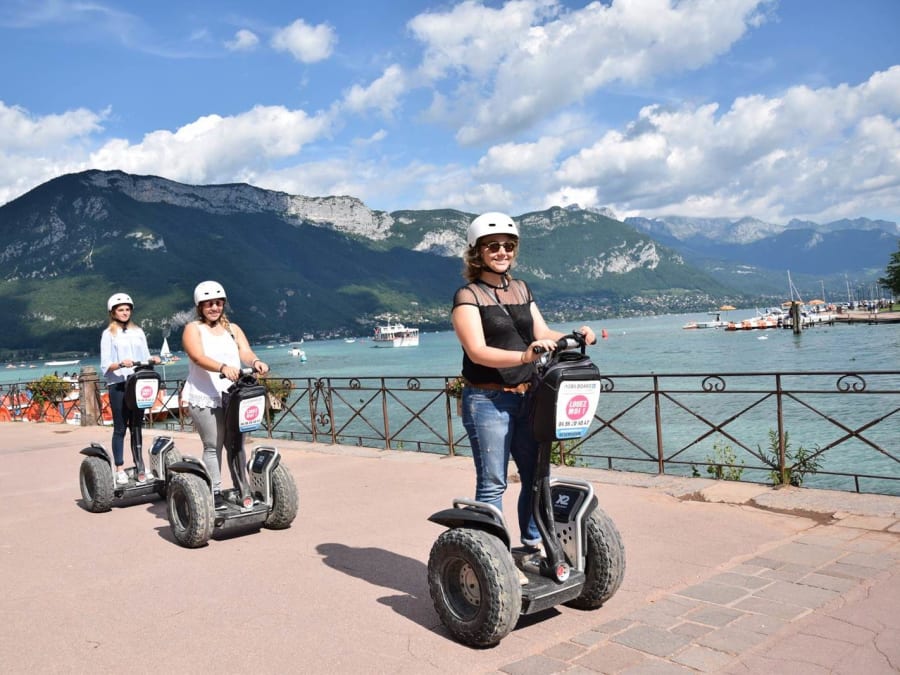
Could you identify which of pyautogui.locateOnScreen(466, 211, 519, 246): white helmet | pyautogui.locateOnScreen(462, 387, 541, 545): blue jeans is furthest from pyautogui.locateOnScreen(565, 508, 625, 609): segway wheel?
pyautogui.locateOnScreen(466, 211, 519, 246): white helmet

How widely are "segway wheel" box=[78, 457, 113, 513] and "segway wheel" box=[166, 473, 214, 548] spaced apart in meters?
1.45

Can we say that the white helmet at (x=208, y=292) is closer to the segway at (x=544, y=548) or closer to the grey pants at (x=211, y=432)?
the grey pants at (x=211, y=432)

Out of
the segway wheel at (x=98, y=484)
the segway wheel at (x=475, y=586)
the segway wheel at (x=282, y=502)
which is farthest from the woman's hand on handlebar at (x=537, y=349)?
the segway wheel at (x=98, y=484)

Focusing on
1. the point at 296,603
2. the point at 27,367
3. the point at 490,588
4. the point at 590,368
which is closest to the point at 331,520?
the point at 296,603

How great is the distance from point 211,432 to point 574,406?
3.13 m

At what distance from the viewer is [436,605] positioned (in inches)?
127

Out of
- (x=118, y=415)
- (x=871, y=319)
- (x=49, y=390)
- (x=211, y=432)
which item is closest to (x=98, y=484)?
(x=118, y=415)

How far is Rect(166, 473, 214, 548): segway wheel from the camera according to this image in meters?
4.80

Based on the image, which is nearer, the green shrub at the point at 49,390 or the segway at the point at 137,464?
the segway at the point at 137,464

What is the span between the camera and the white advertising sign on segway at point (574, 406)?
9.83 ft

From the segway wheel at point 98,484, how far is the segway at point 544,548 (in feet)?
13.5

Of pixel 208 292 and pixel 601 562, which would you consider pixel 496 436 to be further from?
pixel 208 292

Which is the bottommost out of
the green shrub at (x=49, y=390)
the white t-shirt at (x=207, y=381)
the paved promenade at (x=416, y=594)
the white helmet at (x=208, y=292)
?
the paved promenade at (x=416, y=594)

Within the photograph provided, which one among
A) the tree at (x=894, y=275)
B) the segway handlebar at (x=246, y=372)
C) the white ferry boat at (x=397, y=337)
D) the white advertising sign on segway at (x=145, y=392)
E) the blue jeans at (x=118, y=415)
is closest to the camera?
the segway handlebar at (x=246, y=372)
